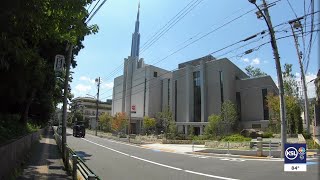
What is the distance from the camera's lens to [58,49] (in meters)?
22.2

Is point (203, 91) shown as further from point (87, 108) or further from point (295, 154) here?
point (87, 108)

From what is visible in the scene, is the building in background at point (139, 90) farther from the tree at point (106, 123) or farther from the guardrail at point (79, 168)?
the guardrail at point (79, 168)

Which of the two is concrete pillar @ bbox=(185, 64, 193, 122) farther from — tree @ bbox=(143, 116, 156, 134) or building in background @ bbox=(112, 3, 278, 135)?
tree @ bbox=(143, 116, 156, 134)

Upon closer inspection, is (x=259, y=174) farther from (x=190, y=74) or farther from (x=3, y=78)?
(x=190, y=74)

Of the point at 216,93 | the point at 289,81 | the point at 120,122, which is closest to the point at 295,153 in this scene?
the point at 289,81

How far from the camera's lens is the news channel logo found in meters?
7.53

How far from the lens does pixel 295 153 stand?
7602mm

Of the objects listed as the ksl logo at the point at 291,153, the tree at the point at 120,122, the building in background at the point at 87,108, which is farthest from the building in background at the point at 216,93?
the building in background at the point at 87,108

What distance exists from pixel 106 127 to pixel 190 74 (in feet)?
120

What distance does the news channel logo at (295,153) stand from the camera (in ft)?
24.7

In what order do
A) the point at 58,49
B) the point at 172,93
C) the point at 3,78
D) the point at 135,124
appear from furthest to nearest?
the point at 135,124 → the point at 172,93 → the point at 58,49 → the point at 3,78

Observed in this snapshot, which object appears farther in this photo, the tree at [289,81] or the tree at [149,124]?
the tree at [149,124]

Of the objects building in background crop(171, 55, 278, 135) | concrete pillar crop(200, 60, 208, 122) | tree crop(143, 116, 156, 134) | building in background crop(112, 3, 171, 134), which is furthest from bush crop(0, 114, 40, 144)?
building in background crop(112, 3, 171, 134)

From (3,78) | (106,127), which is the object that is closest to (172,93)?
(106,127)
